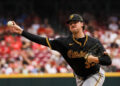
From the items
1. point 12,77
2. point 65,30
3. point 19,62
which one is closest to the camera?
point 12,77

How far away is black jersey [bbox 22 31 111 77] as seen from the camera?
16.9 feet

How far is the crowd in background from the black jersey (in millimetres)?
3319

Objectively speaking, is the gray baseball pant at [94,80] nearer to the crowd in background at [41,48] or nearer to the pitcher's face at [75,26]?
the pitcher's face at [75,26]

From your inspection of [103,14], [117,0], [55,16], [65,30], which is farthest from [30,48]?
[117,0]

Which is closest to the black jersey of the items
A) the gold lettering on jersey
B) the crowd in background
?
the gold lettering on jersey

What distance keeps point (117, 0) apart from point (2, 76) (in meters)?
6.62

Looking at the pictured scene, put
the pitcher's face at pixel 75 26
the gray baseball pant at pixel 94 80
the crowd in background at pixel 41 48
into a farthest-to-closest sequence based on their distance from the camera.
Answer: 1. the crowd in background at pixel 41 48
2. the gray baseball pant at pixel 94 80
3. the pitcher's face at pixel 75 26

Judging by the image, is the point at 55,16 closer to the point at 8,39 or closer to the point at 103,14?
the point at 103,14

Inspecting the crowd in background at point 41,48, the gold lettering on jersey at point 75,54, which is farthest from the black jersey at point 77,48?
the crowd in background at point 41,48

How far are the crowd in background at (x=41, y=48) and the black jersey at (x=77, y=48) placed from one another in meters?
3.32

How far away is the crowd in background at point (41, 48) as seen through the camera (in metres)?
9.22

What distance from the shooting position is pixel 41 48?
9.85 metres

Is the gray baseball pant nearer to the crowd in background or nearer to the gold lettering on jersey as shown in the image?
the gold lettering on jersey

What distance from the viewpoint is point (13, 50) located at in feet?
32.5
